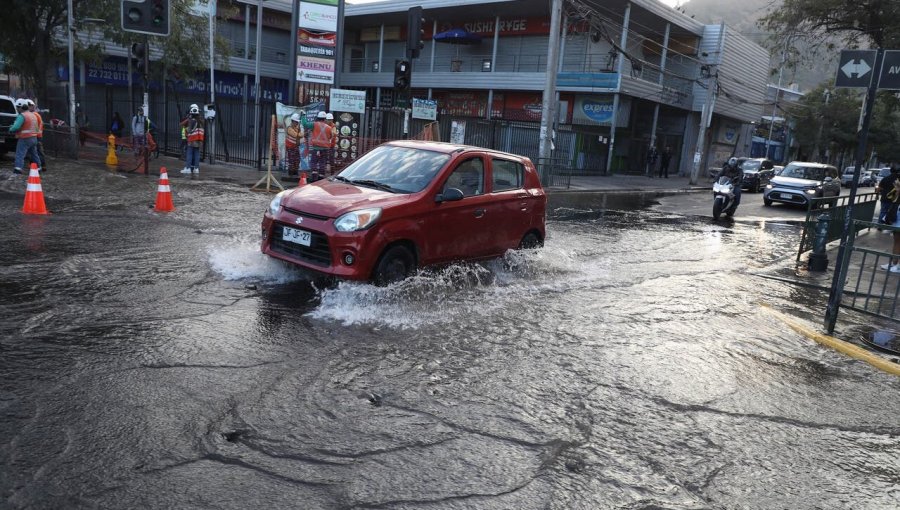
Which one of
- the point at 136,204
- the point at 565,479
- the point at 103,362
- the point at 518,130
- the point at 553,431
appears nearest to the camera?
the point at 565,479

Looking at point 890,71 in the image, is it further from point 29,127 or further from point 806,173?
point 806,173

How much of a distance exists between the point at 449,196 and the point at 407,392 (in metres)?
3.02

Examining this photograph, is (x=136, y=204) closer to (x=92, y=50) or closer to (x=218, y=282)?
(x=218, y=282)

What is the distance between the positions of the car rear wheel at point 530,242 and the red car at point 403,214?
0.43 feet

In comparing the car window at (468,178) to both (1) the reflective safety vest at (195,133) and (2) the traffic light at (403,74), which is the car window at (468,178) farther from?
(1) the reflective safety vest at (195,133)

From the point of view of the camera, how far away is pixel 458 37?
122ft

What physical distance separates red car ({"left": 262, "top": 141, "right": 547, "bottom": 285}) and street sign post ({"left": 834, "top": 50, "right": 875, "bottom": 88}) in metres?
3.96

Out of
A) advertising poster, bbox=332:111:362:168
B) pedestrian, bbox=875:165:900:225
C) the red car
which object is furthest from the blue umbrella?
the red car

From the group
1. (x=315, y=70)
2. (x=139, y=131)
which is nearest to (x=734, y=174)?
(x=315, y=70)

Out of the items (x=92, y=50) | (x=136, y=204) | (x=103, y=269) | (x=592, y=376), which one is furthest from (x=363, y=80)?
(x=592, y=376)

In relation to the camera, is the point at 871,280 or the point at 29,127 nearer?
the point at 871,280

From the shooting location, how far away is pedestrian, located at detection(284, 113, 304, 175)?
723 inches

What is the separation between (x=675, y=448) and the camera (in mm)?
4121

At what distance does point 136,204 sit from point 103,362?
8.43 metres
